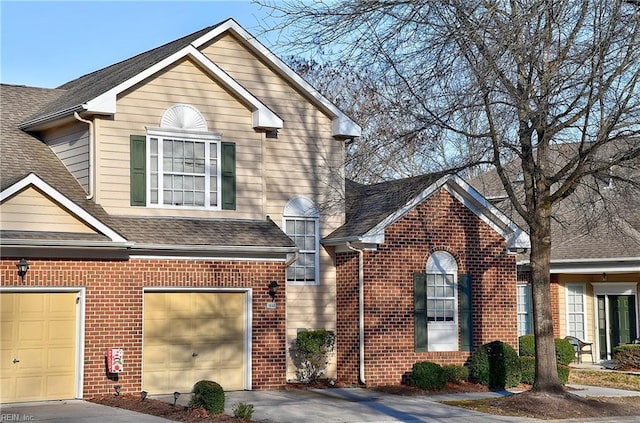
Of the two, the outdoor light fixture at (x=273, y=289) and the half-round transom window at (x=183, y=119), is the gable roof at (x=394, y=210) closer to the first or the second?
the outdoor light fixture at (x=273, y=289)

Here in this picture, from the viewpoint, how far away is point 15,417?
53.9 ft

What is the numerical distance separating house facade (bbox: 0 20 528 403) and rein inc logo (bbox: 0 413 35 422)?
1.97 metres

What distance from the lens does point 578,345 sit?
3005 centimetres

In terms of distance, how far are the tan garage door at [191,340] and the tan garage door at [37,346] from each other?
1.68 m

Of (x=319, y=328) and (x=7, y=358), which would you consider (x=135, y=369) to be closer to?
(x=7, y=358)

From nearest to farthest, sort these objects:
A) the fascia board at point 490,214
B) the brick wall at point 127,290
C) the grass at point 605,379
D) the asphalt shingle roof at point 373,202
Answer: the brick wall at point 127,290 < the asphalt shingle roof at point 373,202 < the fascia board at point 490,214 < the grass at point 605,379

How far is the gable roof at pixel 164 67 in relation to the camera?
21156 mm

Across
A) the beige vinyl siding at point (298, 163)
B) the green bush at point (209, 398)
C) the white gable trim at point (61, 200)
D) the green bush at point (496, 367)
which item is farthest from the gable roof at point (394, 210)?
the green bush at point (209, 398)

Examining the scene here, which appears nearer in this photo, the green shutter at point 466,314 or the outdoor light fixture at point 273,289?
the outdoor light fixture at point 273,289

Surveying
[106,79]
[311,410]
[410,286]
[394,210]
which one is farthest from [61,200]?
[410,286]

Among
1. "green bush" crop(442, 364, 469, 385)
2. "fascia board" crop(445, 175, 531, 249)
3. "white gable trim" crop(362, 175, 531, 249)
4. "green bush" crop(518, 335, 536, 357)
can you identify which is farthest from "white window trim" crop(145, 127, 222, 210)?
"green bush" crop(518, 335, 536, 357)

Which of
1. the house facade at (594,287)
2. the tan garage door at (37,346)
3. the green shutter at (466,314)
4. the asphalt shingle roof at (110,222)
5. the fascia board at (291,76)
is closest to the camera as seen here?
the tan garage door at (37,346)

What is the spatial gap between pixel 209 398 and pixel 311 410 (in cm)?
254

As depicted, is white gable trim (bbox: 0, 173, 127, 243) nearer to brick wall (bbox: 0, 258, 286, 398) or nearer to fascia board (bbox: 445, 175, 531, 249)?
brick wall (bbox: 0, 258, 286, 398)
